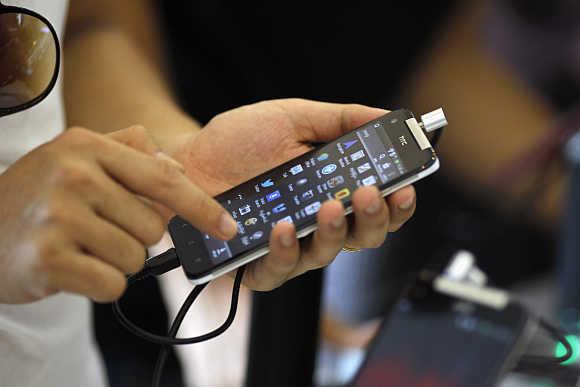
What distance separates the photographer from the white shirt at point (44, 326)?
0.60 m

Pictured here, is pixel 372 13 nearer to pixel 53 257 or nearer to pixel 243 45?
pixel 243 45

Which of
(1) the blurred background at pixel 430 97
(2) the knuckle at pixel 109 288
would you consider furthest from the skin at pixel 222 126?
(1) the blurred background at pixel 430 97

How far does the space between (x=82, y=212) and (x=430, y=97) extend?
1055 mm

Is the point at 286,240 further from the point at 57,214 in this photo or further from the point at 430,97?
the point at 430,97

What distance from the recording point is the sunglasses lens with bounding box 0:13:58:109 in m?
0.51

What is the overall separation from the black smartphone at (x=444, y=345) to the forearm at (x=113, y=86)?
0.24 meters

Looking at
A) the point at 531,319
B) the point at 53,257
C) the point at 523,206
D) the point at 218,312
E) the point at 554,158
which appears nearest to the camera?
the point at 53,257

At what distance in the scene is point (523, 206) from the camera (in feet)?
4.16

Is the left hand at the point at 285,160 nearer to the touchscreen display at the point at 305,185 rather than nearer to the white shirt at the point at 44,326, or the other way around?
the touchscreen display at the point at 305,185

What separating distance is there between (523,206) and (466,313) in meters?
0.65

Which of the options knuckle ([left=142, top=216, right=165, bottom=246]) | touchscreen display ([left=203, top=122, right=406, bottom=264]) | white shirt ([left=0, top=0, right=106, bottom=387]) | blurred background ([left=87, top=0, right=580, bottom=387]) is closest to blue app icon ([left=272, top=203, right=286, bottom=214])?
touchscreen display ([left=203, top=122, right=406, bottom=264])

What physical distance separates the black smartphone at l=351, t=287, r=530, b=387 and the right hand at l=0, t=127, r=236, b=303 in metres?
0.26

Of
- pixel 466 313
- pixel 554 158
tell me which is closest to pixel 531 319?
pixel 466 313

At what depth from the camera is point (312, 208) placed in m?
0.52
